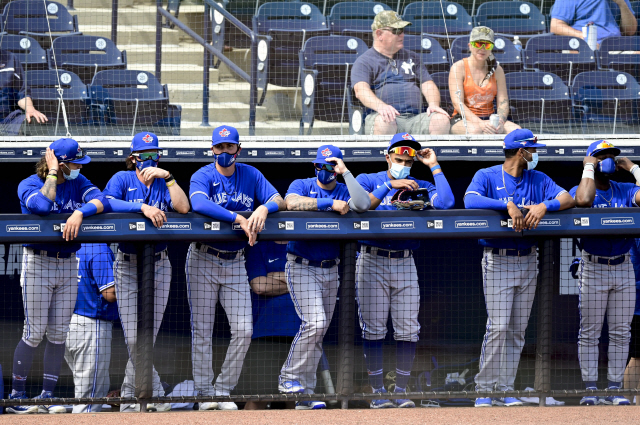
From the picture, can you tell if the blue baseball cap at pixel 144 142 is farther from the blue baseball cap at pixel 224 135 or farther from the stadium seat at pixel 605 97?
the stadium seat at pixel 605 97

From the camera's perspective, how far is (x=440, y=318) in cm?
538

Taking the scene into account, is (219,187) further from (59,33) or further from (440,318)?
(59,33)

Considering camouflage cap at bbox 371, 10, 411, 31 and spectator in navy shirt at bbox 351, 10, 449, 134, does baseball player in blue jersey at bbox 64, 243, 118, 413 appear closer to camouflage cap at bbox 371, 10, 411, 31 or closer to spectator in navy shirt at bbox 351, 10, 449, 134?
spectator in navy shirt at bbox 351, 10, 449, 134

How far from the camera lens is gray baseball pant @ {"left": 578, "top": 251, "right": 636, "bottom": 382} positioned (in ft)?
14.8

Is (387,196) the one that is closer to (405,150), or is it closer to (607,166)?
(405,150)

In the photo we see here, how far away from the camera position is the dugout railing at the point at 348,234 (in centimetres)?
398

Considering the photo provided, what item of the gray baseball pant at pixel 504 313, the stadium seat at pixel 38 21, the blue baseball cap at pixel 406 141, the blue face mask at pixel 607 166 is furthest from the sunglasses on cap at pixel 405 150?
the stadium seat at pixel 38 21

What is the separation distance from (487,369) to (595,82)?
327 centimetres

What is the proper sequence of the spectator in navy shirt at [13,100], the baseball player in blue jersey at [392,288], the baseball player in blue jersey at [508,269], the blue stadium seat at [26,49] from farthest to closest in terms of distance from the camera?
the blue stadium seat at [26,49] < the spectator in navy shirt at [13,100] < the baseball player in blue jersey at [392,288] < the baseball player in blue jersey at [508,269]

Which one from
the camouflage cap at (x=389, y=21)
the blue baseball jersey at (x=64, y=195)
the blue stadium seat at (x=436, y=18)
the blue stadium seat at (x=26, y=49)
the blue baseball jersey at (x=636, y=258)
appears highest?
the blue stadium seat at (x=436, y=18)

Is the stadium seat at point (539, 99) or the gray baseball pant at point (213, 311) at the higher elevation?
the stadium seat at point (539, 99)

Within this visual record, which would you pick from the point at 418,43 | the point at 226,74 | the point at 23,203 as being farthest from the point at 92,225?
the point at 418,43

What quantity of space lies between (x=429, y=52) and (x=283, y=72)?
4.47ft

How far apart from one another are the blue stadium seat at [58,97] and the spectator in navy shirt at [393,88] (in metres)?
2.18
